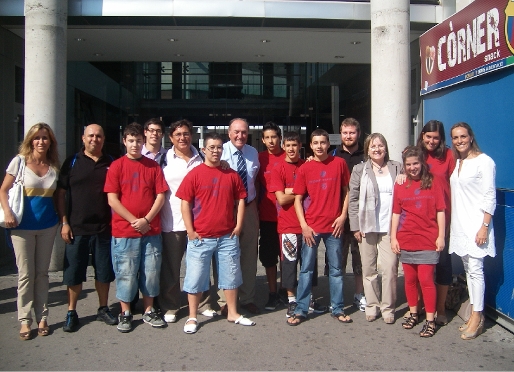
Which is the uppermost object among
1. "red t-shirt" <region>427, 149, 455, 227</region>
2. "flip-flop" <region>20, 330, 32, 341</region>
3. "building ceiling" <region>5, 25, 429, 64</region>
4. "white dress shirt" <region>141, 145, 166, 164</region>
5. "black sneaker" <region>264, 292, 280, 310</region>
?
"building ceiling" <region>5, 25, 429, 64</region>

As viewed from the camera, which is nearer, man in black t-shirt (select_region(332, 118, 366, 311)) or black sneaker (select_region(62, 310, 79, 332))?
black sneaker (select_region(62, 310, 79, 332))

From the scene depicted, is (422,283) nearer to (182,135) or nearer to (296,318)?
(296,318)

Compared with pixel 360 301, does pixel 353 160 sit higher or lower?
higher

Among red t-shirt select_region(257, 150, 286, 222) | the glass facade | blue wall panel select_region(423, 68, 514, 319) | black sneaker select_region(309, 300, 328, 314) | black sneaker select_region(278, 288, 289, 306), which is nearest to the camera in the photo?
blue wall panel select_region(423, 68, 514, 319)

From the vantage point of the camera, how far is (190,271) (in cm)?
463

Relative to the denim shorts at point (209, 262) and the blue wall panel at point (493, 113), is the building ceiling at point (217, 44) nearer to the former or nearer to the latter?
the blue wall panel at point (493, 113)

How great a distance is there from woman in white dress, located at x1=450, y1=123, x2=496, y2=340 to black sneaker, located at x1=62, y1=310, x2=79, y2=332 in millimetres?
3496

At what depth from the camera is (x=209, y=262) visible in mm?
4641

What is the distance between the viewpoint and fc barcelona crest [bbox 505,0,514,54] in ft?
14.4

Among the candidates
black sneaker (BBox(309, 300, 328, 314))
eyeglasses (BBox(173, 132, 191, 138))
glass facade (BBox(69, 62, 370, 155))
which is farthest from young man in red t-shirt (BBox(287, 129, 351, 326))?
glass facade (BBox(69, 62, 370, 155))

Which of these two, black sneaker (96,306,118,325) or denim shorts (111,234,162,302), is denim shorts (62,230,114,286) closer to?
denim shorts (111,234,162,302)

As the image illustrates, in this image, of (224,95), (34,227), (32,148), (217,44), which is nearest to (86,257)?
(34,227)

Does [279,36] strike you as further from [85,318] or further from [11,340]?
[11,340]

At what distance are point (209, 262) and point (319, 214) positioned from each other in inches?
44.6
